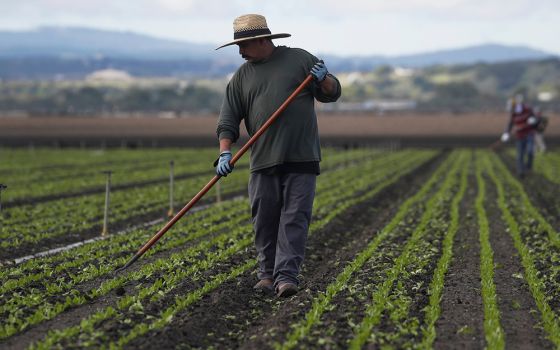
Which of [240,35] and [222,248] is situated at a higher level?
[240,35]

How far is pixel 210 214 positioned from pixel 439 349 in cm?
992

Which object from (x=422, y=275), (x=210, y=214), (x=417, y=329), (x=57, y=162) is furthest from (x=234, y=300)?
(x=57, y=162)

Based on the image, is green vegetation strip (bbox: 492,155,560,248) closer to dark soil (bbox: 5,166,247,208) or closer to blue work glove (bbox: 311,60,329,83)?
blue work glove (bbox: 311,60,329,83)

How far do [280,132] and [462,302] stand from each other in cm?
242

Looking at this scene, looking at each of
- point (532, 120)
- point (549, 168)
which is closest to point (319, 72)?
point (532, 120)

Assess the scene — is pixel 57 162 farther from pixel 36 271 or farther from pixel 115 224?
pixel 36 271

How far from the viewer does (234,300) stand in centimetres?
827

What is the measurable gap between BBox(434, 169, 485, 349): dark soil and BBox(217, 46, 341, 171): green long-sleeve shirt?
1.99m

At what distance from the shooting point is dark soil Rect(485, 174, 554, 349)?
7.06 meters

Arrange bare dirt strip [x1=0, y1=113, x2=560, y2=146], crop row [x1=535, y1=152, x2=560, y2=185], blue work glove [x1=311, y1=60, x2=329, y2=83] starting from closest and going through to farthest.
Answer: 1. blue work glove [x1=311, y1=60, x2=329, y2=83]
2. crop row [x1=535, y1=152, x2=560, y2=185]
3. bare dirt strip [x1=0, y1=113, x2=560, y2=146]

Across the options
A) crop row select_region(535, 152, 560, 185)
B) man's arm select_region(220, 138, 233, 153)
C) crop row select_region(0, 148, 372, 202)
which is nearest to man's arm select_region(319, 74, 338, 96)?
man's arm select_region(220, 138, 233, 153)

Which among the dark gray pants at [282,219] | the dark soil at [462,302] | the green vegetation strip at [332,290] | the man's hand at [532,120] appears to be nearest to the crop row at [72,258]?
the dark gray pants at [282,219]

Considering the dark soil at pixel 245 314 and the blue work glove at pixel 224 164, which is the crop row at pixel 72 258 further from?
the blue work glove at pixel 224 164

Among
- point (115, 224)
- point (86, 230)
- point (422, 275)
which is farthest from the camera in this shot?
point (115, 224)
